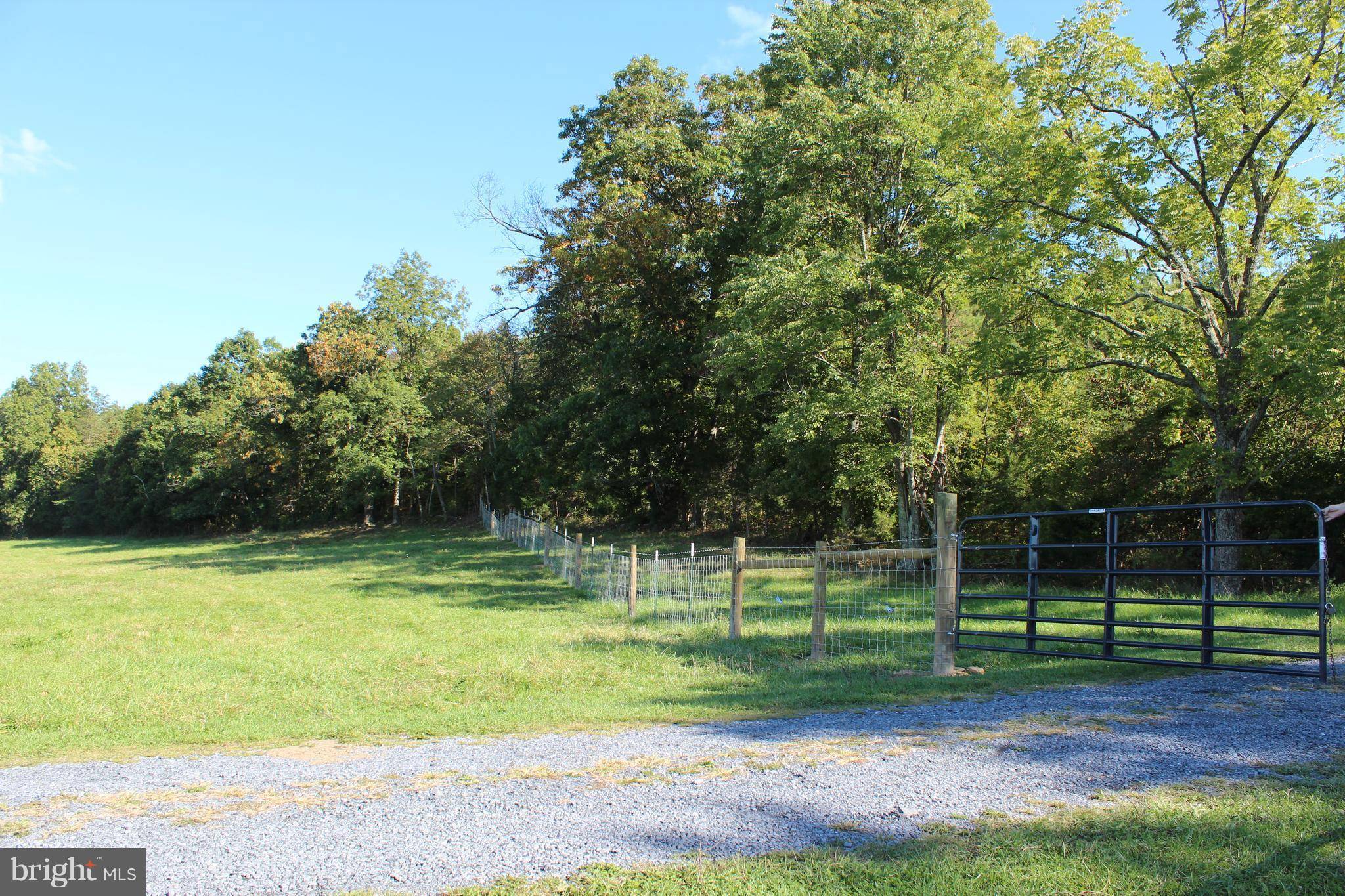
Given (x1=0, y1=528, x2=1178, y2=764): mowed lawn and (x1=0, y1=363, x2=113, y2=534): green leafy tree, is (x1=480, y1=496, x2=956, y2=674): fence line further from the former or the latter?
(x1=0, y1=363, x2=113, y2=534): green leafy tree

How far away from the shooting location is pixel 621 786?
4.91 meters

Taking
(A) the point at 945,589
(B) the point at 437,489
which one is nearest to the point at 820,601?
(A) the point at 945,589

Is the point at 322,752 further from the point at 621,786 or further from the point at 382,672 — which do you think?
the point at 382,672

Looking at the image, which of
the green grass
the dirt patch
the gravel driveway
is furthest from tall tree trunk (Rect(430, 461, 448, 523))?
the green grass

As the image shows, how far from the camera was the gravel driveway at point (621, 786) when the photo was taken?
3.93 meters

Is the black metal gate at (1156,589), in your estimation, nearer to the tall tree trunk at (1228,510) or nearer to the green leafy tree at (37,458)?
the tall tree trunk at (1228,510)

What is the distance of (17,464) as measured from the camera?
73812 mm

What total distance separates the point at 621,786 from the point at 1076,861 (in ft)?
8.22

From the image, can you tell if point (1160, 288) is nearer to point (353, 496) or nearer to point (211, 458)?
point (353, 496)

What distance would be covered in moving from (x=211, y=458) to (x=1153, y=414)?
193 feet

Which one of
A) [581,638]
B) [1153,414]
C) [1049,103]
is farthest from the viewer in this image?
[1153,414]

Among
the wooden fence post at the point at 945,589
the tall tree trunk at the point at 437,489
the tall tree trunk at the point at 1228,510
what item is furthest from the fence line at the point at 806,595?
the tall tree trunk at the point at 437,489

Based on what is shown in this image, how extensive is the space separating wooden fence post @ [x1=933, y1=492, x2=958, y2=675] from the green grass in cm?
410

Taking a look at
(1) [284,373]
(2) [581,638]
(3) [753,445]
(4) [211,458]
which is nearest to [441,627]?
(2) [581,638]
